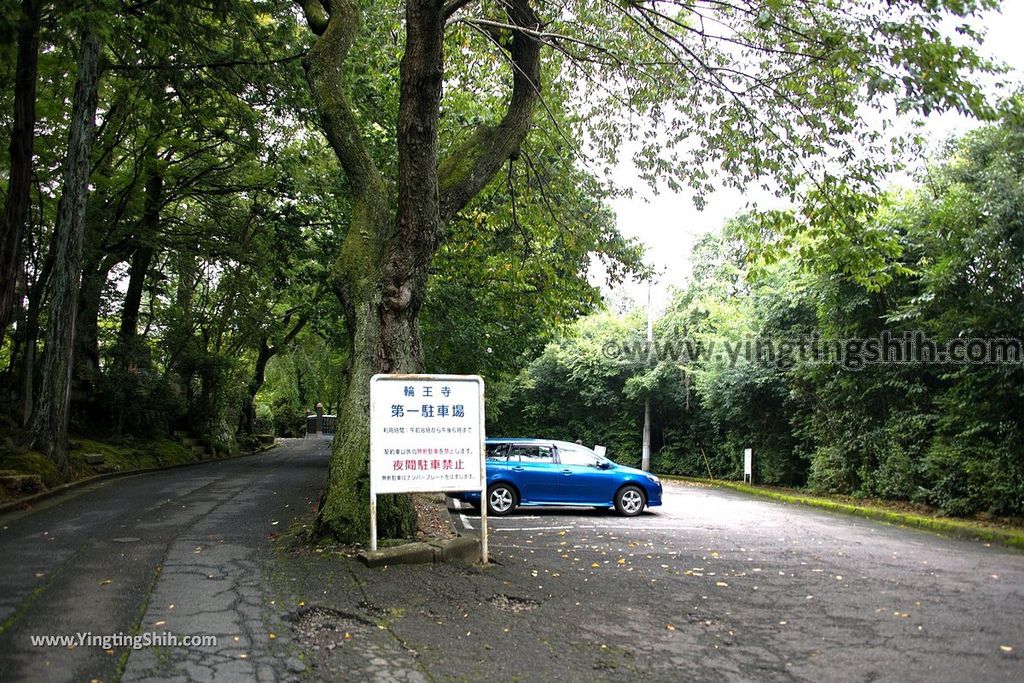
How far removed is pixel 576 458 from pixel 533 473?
1001 mm

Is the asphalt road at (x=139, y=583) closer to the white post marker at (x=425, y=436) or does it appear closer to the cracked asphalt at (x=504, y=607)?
the cracked asphalt at (x=504, y=607)

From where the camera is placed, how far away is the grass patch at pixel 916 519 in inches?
472

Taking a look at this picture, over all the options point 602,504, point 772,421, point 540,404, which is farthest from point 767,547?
point 540,404

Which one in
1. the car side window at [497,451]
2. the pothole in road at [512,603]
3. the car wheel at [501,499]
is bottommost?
the car wheel at [501,499]

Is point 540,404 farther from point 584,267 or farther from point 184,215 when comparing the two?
point 584,267

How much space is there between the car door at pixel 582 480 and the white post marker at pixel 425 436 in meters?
6.88

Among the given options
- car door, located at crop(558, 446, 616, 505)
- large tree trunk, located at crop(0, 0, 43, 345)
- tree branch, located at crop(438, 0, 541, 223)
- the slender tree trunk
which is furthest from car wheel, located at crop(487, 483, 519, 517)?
the slender tree trunk

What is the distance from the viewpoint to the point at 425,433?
767cm

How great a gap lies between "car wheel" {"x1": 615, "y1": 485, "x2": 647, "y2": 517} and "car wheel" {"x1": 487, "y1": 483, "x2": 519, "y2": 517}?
2.09 metres

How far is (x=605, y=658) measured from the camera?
5.05 metres

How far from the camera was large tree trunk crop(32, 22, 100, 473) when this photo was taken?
1417 cm

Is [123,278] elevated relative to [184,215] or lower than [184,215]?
lower

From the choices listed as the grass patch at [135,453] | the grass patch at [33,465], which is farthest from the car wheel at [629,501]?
the grass patch at [135,453]

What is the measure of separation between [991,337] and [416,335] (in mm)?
9957
